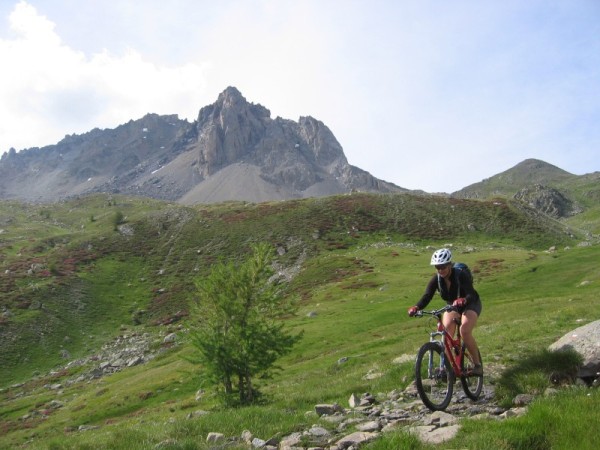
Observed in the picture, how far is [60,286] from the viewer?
92562 millimetres

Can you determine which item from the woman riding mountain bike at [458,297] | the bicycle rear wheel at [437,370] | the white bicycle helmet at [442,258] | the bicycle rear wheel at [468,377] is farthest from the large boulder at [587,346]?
the white bicycle helmet at [442,258]

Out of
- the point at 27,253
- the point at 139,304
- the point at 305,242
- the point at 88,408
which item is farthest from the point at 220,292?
the point at 27,253

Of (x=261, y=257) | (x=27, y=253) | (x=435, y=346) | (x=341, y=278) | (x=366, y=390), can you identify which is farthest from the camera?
(x=27, y=253)

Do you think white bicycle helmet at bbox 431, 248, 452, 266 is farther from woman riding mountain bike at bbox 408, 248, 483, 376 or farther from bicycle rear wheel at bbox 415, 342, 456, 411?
bicycle rear wheel at bbox 415, 342, 456, 411

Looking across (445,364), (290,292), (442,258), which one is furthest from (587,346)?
(290,292)

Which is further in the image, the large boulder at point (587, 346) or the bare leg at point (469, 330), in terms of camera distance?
the bare leg at point (469, 330)

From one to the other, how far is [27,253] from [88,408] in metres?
94.5

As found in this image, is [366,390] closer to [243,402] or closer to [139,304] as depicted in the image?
[243,402]

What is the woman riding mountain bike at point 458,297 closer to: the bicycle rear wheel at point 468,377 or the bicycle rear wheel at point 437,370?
the bicycle rear wheel at point 468,377

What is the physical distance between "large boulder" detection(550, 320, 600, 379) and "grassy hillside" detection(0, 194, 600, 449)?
2.28 m

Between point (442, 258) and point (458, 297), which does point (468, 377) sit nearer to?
point (458, 297)

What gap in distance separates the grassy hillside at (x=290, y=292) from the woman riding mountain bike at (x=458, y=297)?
3221 millimetres

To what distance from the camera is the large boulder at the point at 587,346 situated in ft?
37.4

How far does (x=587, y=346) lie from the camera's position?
1198cm
